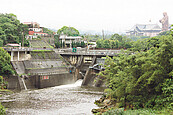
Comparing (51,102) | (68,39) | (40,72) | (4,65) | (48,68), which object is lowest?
(51,102)

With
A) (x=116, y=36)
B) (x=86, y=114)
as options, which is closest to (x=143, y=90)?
(x=86, y=114)

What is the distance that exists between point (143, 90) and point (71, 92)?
85.5 ft

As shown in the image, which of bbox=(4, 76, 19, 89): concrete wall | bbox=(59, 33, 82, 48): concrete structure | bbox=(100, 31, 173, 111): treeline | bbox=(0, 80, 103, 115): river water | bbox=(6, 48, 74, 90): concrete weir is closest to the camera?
bbox=(100, 31, 173, 111): treeline

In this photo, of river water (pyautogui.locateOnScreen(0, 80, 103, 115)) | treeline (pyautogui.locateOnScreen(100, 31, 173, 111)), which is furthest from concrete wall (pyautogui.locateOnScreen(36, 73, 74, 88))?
treeline (pyautogui.locateOnScreen(100, 31, 173, 111))

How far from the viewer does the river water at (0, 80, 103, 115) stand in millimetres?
41125

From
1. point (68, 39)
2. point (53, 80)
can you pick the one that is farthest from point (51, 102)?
point (68, 39)

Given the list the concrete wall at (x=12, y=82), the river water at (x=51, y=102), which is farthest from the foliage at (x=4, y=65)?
the river water at (x=51, y=102)

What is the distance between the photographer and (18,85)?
5969 cm

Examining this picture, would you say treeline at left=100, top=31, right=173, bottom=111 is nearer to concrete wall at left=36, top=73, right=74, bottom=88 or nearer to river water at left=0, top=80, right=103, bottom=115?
river water at left=0, top=80, right=103, bottom=115

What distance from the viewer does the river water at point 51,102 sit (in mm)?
41125

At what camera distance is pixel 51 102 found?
47.8 metres

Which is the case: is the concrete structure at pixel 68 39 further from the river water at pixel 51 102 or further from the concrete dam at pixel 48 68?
the river water at pixel 51 102

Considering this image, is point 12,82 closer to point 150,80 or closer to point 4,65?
point 4,65

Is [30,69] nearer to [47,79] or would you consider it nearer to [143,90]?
[47,79]
